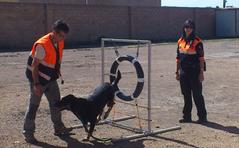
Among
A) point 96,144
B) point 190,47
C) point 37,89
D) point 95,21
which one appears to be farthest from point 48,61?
point 95,21

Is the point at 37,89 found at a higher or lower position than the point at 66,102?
higher

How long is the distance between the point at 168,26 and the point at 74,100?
42.8 meters

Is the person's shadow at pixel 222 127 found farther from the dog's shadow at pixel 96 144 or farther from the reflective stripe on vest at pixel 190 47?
the dog's shadow at pixel 96 144

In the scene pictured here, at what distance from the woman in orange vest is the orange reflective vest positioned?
8.82 ft

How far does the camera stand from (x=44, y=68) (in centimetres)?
824

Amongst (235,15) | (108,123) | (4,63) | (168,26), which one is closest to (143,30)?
(168,26)

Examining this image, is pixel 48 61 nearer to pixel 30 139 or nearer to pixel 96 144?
pixel 30 139

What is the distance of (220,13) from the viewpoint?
56250 mm

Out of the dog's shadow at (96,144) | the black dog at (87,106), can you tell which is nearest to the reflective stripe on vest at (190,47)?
the black dog at (87,106)

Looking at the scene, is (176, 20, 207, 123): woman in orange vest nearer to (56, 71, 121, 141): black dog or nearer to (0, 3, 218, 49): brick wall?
(56, 71, 121, 141): black dog

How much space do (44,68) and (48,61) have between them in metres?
0.13

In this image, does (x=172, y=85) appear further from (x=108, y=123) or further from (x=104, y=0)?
(x=104, y=0)

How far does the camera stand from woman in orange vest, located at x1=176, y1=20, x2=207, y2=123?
9.81 metres

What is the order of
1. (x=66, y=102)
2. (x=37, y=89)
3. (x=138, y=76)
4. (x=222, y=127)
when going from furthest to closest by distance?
(x=222, y=127)
(x=138, y=76)
(x=66, y=102)
(x=37, y=89)
